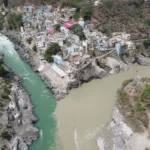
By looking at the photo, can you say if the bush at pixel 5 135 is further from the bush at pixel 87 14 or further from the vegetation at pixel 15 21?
the bush at pixel 87 14

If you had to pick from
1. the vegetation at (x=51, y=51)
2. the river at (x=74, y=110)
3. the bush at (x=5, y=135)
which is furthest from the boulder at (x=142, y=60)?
the bush at (x=5, y=135)

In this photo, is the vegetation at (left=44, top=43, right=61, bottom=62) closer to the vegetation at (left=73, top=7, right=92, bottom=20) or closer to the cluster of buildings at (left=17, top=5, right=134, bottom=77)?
the cluster of buildings at (left=17, top=5, right=134, bottom=77)

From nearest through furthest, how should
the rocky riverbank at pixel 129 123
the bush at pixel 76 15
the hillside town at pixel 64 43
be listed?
the rocky riverbank at pixel 129 123, the hillside town at pixel 64 43, the bush at pixel 76 15

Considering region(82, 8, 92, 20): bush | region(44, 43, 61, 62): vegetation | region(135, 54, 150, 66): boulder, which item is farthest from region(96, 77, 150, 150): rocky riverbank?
region(82, 8, 92, 20): bush

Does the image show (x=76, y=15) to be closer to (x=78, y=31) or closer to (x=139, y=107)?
(x=78, y=31)

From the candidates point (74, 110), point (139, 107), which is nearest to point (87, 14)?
point (74, 110)

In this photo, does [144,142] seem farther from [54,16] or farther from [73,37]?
[54,16]

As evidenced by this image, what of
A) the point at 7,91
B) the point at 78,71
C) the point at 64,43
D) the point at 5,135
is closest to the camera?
the point at 5,135

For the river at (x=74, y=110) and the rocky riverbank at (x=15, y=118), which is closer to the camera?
the rocky riverbank at (x=15, y=118)
